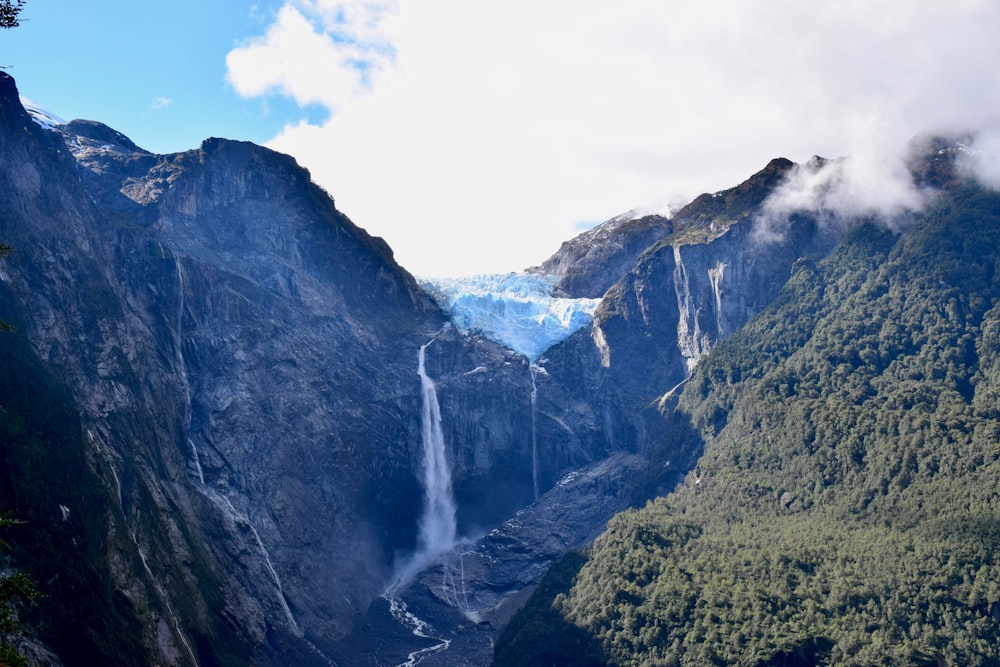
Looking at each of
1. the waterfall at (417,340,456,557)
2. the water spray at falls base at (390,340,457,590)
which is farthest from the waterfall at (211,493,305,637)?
the waterfall at (417,340,456,557)

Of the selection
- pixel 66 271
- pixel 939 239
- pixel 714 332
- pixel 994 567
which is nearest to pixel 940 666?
pixel 994 567

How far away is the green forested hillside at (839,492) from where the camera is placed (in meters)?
81.8

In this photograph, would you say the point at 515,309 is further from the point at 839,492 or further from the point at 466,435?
the point at 839,492

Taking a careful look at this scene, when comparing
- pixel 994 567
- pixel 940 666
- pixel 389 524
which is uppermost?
pixel 389 524

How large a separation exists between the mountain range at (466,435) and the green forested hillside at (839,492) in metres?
0.38

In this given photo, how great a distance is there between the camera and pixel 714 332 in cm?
14400

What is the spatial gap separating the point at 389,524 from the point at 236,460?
27.9 meters

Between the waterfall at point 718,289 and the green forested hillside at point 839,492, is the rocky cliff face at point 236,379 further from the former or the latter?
the waterfall at point 718,289

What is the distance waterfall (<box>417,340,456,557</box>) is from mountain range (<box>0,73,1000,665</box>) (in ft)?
1.55

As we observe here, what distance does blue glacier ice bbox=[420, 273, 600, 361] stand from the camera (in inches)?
6570

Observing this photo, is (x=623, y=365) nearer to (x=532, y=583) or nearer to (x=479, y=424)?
(x=479, y=424)

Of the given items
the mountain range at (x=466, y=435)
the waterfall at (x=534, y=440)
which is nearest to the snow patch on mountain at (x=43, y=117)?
the mountain range at (x=466, y=435)

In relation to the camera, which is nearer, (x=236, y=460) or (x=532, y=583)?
(x=236, y=460)

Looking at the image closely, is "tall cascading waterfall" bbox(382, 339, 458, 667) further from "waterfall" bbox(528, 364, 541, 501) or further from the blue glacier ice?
the blue glacier ice
